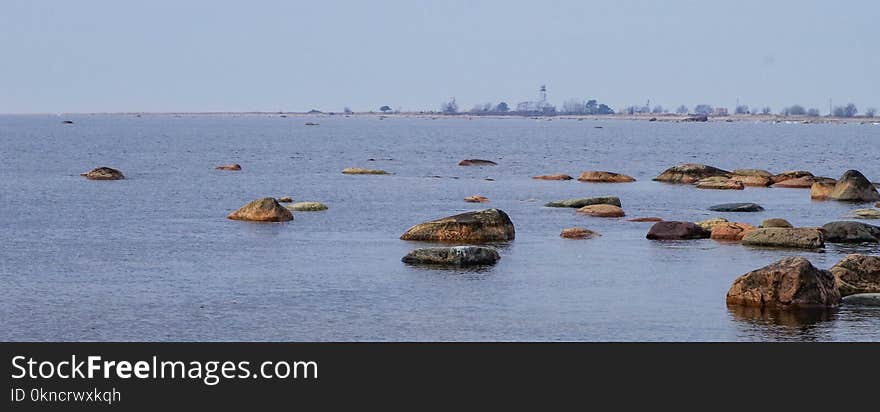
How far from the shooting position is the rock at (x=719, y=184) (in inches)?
3258

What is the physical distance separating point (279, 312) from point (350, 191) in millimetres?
46250

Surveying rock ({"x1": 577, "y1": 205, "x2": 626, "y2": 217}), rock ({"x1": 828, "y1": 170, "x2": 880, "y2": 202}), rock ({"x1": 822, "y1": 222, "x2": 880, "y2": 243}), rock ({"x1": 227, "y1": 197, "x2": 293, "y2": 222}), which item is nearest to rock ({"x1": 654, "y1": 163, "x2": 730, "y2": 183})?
rock ({"x1": 828, "y1": 170, "x2": 880, "y2": 202})

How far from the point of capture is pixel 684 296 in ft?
114

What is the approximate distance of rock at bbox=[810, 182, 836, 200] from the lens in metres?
73.2

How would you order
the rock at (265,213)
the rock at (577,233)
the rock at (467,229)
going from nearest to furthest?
the rock at (467,229) → the rock at (577,233) → the rock at (265,213)

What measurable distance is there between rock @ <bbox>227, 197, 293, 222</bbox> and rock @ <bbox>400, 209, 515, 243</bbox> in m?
9.22

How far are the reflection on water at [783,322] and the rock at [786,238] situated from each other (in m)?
13.5

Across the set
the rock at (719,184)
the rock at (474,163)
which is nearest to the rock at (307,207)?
Answer: the rock at (719,184)

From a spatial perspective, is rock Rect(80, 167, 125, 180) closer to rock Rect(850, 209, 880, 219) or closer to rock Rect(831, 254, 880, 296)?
rock Rect(850, 209, 880, 219)

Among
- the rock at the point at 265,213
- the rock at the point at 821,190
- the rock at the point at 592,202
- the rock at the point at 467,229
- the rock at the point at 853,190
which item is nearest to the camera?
the rock at the point at 467,229

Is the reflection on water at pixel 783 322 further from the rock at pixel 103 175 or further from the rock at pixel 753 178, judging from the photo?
the rock at pixel 103 175

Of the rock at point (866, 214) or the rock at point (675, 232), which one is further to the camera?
Result: the rock at point (866, 214)
